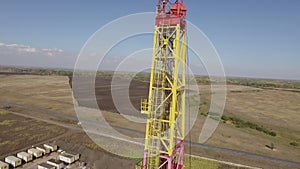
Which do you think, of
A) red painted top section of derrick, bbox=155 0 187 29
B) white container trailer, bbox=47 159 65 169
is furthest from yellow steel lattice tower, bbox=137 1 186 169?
white container trailer, bbox=47 159 65 169

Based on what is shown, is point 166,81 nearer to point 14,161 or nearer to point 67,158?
point 67,158

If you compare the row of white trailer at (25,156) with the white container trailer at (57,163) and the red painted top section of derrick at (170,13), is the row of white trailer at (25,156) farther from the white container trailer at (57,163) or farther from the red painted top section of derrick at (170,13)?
the red painted top section of derrick at (170,13)

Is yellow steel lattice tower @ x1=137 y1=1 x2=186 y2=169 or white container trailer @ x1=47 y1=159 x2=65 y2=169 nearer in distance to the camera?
yellow steel lattice tower @ x1=137 y1=1 x2=186 y2=169

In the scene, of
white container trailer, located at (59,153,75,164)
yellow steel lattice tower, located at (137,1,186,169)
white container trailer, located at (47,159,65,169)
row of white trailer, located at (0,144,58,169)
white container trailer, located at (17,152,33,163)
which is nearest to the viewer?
yellow steel lattice tower, located at (137,1,186,169)

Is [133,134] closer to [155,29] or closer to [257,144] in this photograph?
[257,144]

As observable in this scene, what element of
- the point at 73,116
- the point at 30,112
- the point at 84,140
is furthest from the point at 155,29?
the point at 30,112

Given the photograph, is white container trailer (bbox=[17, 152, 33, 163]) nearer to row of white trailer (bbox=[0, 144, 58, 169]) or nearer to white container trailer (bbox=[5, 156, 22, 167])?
row of white trailer (bbox=[0, 144, 58, 169])

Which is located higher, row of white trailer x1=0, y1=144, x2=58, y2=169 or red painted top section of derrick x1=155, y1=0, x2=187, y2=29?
red painted top section of derrick x1=155, y1=0, x2=187, y2=29

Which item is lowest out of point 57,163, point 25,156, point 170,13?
point 57,163

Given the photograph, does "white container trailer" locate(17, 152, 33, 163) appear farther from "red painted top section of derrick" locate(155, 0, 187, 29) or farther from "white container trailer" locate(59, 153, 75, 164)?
"red painted top section of derrick" locate(155, 0, 187, 29)

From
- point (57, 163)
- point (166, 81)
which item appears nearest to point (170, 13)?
point (166, 81)

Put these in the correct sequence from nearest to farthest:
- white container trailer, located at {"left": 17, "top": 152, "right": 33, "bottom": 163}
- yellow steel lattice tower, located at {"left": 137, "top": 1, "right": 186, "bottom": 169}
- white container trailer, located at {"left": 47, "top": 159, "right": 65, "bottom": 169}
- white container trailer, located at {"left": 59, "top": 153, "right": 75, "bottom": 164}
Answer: yellow steel lattice tower, located at {"left": 137, "top": 1, "right": 186, "bottom": 169} → white container trailer, located at {"left": 47, "top": 159, "right": 65, "bottom": 169} → white container trailer, located at {"left": 59, "top": 153, "right": 75, "bottom": 164} → white container trailer, located at {"left": 17, "top": 152, "right": 33, "bottom": 163}
